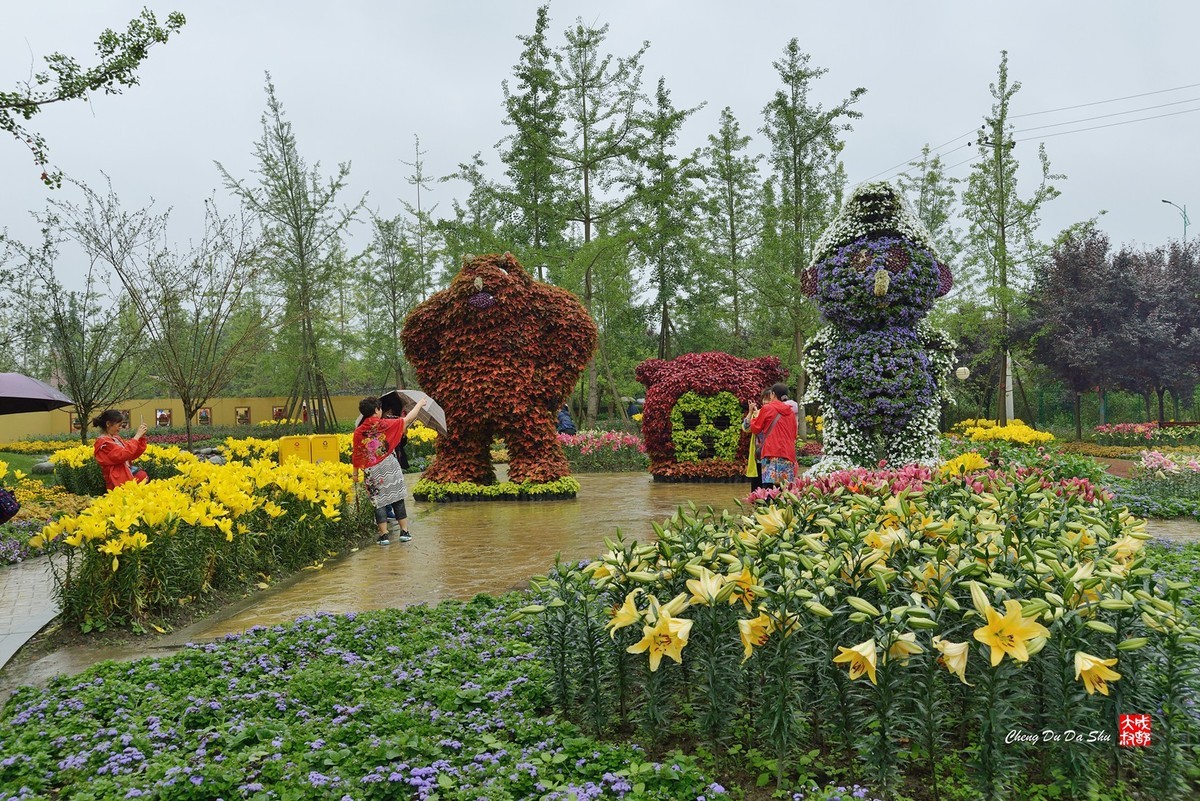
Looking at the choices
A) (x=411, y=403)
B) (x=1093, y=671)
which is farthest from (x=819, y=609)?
(x=411, y=403)

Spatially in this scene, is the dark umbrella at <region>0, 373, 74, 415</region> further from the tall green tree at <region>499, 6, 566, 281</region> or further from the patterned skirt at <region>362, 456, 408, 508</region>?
the tall green tree at <region>499, 6, 566, 281</region>

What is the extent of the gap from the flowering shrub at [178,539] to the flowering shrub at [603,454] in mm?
10796

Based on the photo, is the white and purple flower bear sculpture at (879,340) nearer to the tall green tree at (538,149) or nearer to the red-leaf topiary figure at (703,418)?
the red-leaf topiary figure at (703,418)

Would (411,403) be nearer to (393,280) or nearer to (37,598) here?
(37,598)

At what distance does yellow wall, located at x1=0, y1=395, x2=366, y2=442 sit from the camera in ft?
123

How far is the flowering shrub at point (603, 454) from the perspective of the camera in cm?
1811

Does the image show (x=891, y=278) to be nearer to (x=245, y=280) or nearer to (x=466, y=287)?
(x=466, y=287)

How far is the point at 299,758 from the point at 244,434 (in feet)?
94.9

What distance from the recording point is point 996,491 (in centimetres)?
445

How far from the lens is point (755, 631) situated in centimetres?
278

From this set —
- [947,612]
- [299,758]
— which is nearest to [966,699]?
[947,612]

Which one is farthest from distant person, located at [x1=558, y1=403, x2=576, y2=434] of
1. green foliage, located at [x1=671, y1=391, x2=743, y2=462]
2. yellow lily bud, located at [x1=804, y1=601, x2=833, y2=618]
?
yellow lily bud, located at [x1=804, y1=601, x2=833, y2=618]

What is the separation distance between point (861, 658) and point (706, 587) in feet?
1.93

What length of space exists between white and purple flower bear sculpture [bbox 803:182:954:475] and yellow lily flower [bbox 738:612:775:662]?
709 cm
